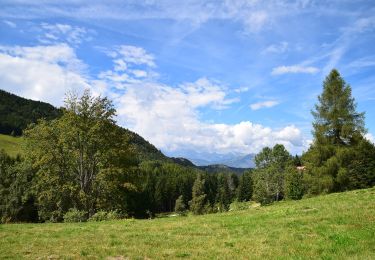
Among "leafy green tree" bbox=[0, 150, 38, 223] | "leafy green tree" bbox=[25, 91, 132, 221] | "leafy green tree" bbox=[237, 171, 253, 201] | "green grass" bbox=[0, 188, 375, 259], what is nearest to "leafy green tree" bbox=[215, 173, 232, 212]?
"leafy green tree" bbox=[237, 171, 253, 201]

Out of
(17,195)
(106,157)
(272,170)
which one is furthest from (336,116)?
(272,170)

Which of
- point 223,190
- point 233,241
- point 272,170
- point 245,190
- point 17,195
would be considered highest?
point 272,170

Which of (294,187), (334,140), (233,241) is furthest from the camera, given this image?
(294,187)

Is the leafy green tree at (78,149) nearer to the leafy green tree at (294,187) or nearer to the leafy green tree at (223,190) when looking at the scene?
the leafy green tree at (294,187)

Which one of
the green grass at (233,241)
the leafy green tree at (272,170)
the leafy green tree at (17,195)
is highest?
the leafy green tree at (272,170)

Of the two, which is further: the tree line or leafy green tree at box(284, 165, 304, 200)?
leafy green tree at box(284, 165, 304, 200)

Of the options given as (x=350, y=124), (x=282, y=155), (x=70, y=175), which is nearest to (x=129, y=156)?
(x=70, y=175)

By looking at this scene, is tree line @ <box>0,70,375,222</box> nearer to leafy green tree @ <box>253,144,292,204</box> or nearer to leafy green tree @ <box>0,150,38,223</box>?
leafy green tree @ <box>0,150,38,223</box>

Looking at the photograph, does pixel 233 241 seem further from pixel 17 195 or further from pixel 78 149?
pixel 17 195

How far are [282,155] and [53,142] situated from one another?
82238mm

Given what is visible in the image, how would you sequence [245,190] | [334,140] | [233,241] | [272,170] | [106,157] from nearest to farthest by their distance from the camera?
1. [233,241]
2. [106,157]
3. [334,140]
4. [272,170]
5. [245,190]

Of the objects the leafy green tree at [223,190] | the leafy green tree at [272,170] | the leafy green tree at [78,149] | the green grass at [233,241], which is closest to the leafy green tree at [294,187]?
the leafy green tree at [272,170]

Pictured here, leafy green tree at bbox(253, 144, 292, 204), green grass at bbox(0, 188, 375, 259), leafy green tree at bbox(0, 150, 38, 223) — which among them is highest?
leafy green tree at bbox(253, 144, 292, 204)

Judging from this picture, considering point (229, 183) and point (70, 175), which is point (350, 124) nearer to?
point (70, 175)
